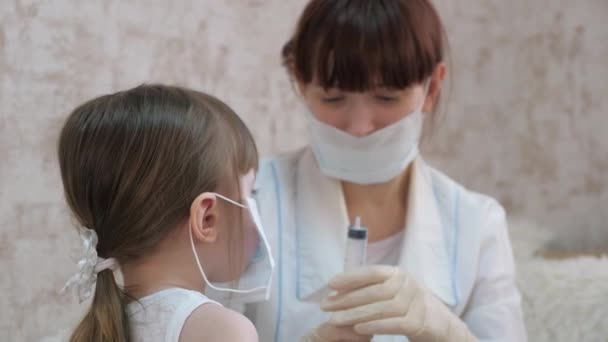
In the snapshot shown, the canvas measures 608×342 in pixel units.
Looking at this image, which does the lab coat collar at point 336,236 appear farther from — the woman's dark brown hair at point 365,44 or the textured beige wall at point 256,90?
the textured beige wall at point 256,90

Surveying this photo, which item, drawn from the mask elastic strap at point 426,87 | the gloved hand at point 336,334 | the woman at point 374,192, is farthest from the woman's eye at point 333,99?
the gloved hand at point 336,334

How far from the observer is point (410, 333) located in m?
1.08

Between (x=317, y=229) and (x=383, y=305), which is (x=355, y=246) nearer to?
(x=383, y=305)

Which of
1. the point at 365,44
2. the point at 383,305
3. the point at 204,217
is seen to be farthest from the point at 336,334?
the point at 365,44

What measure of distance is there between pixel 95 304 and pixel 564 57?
68.8 inches

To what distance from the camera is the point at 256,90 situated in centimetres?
186

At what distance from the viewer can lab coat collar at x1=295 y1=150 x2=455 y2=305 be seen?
1.30 metres

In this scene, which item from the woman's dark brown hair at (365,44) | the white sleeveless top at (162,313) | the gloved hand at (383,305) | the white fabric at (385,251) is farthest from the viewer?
the white fabric at (385,251)

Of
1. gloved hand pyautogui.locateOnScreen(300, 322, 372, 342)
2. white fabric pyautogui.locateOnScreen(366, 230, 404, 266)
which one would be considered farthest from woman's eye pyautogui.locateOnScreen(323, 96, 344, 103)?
gloved hand pyautogui.locateOnScreen(300, 322, 372, 342)

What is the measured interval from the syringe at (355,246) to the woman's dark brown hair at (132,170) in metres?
0.25

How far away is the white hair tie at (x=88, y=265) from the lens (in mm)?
864

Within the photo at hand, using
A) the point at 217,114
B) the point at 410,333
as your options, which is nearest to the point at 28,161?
the point at 217,114

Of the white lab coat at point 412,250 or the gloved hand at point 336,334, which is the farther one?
the white lab coat at point 412,250

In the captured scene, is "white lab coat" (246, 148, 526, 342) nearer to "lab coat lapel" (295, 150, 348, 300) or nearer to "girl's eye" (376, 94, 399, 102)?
"lab coat lapel" (295, 150, 348, 300)
